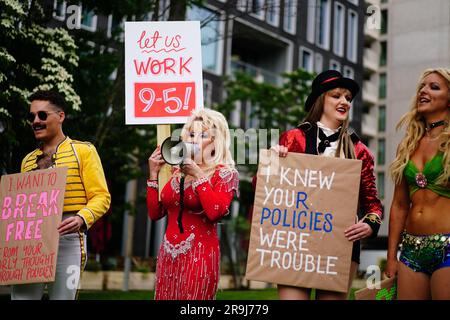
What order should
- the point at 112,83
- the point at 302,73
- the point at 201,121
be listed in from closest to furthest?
1. the point at 201,121
2. the point at 112,83
3. the point at 302,73

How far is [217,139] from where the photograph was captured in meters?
4.11

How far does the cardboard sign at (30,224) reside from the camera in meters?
4.25

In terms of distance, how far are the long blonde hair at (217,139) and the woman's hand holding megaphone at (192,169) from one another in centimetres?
9

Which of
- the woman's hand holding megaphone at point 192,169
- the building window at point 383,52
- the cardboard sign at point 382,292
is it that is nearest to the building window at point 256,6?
the woman's hand holding megaphone at point 192,169

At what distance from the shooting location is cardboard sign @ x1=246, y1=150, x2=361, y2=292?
155 inches

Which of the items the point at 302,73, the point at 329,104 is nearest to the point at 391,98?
the point at 302,73

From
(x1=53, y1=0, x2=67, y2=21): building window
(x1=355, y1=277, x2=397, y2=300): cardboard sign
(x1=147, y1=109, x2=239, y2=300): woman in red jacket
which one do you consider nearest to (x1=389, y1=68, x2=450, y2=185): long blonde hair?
(x1=355, y1=277, x2=397, y2=300): cardboard sign

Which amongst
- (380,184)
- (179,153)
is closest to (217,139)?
(179,153)

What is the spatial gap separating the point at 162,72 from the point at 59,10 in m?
4.97

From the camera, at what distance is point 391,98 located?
80.0 ft

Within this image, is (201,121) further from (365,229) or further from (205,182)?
(365,229)

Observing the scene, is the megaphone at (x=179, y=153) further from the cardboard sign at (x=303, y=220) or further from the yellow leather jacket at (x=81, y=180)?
the yellow leather jacket at (x=81, y=180)
